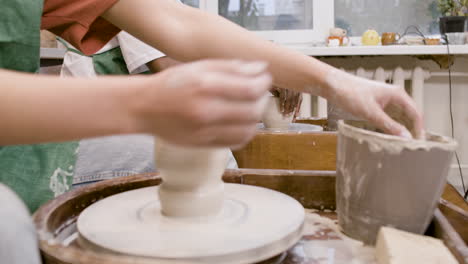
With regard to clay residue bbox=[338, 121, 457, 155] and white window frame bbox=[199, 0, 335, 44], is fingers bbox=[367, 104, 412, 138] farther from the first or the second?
white window frame bbox=[199, 0, 335, 44]

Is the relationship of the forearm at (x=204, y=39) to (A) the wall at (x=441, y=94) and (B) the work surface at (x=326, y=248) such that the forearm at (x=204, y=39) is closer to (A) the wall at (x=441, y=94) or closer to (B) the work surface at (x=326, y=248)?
(B) the work surface at (x=326, y=248)

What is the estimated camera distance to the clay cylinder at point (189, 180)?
23.6 inches

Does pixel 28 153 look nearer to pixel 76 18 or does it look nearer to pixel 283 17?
pixel 76 18

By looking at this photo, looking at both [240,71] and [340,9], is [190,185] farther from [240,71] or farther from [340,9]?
[340,9]

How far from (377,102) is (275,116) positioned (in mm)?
724

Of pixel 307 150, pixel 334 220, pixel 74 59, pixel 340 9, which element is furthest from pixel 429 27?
pixel 334 220

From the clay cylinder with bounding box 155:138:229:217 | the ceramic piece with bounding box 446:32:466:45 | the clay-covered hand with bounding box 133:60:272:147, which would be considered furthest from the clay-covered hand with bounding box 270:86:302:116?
the ceramic piece with bounding box 446:32:466:45

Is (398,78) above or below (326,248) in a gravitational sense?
above

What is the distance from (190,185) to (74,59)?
3.82 feet

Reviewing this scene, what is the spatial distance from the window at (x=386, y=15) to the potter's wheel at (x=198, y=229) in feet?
8.02

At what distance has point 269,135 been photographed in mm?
1302

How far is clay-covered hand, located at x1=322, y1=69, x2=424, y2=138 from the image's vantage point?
729 mm

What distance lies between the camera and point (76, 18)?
1.03 m

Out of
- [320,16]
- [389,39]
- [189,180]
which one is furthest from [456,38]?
[189,180]
